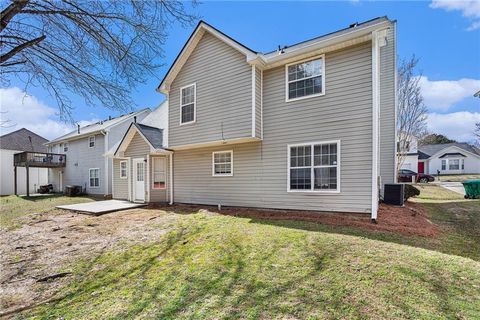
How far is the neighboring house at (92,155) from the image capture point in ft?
62.5

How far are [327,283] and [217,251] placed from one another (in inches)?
96.6

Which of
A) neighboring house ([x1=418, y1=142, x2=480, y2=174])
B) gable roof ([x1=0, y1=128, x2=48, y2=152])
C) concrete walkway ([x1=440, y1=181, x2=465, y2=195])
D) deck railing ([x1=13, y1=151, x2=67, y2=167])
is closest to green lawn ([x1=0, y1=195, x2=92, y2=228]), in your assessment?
deck railing ([x1=13, y1=151, x2=67, y2=167])

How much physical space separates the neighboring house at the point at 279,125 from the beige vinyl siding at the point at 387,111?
43 millimetres

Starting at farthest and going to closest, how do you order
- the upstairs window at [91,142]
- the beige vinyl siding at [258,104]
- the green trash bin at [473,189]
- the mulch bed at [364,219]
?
the upstairs window at [91,142] < the green trash bin at [473,189] < the beige vinyl siding at [258,104] < the mulch bed at [364,219]

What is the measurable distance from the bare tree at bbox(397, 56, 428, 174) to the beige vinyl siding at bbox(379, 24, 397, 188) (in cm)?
759

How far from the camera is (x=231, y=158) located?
1054 centimetres

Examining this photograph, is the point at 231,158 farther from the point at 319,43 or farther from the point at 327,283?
the point at 327,283

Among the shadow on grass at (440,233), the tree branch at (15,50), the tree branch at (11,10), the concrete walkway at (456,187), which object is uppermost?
the tree branch at (11,10)

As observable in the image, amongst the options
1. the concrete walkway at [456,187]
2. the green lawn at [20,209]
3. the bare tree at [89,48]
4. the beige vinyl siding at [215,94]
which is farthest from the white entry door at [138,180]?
the concrete walkway at [456,187]

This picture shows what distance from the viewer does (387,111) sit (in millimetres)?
11422

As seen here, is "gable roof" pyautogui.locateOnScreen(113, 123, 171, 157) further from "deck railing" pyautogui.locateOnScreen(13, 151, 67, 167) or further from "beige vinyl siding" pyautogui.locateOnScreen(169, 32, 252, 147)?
"deck railing" pyautogui.locateOnScreen(13, 151, 67, 167)

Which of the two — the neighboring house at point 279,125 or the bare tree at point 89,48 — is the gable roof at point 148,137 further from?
the bare tree at point 89,48

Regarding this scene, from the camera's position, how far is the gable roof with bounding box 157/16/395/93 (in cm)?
732

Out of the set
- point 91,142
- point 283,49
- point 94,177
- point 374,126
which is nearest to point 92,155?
point 91,142
